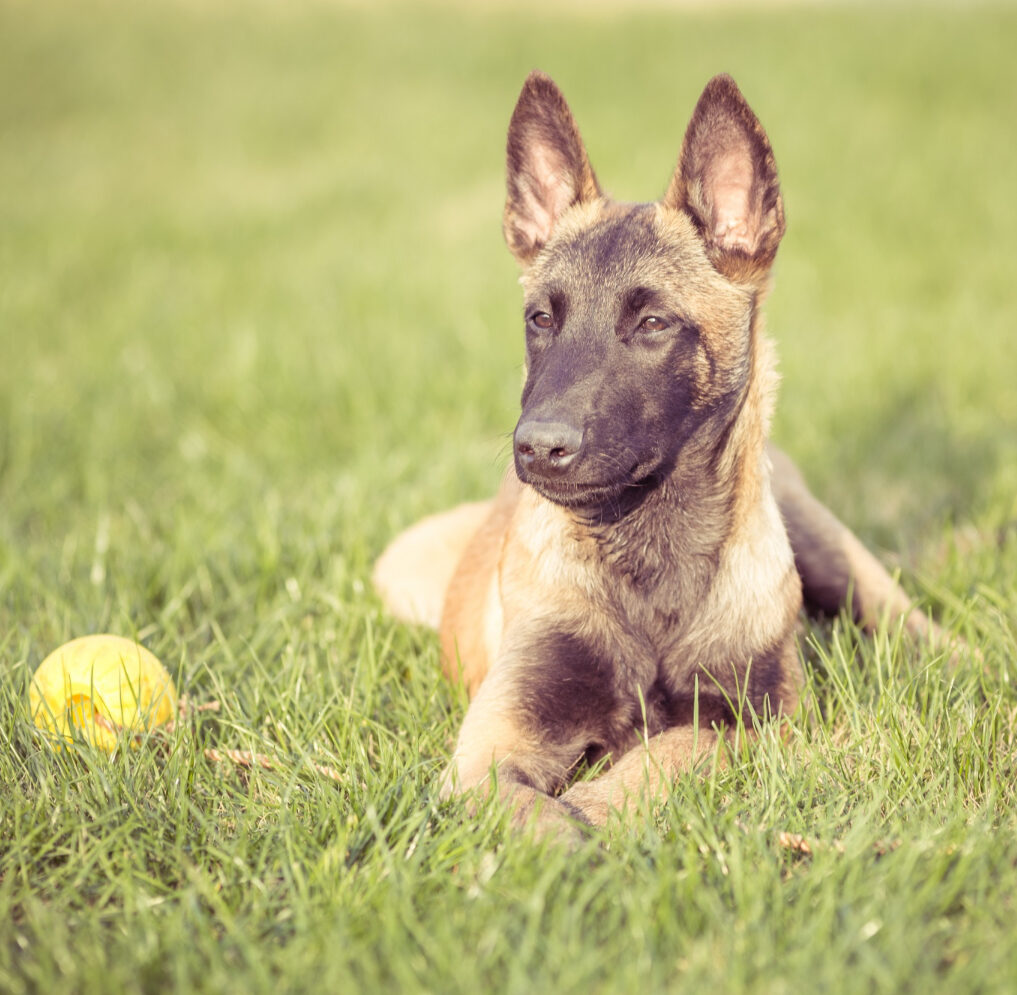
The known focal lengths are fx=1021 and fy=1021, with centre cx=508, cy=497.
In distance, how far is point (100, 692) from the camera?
2.99 meters

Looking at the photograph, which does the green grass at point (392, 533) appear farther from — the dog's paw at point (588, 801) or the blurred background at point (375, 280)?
the dog's paw at point (588, 801)

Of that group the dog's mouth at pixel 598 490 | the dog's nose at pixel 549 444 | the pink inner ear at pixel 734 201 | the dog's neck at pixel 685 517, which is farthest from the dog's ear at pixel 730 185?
the dog's nose at pixel 549 444

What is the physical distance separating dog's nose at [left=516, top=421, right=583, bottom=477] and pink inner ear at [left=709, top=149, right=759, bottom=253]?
977 millimetres

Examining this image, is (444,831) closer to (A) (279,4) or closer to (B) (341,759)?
(B) (341,759)

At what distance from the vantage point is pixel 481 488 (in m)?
5.48

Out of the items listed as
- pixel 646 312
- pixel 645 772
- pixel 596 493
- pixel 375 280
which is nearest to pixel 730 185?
pixel 646 312

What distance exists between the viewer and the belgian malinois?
9.20 feet

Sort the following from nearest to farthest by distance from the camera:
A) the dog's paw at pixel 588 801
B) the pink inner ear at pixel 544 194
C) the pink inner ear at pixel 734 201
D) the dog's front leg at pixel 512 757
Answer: the dog's front leg at pixel 512 757
the dog's paw at pixel 588 801
the pink inner ear at pixel 734 201
the pink inner ear at pixel 544 194

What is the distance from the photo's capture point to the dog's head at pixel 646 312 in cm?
279

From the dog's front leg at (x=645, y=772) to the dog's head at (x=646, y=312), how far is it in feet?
2.32

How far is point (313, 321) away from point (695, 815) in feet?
22.1

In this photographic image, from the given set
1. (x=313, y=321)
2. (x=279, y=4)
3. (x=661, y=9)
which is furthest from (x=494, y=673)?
(x=279, y=4)

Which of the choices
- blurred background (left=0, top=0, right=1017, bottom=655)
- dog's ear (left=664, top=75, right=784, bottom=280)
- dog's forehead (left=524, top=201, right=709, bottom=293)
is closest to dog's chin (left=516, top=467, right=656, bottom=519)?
dog's forehead (left=524, top=201, right=709, bottom=293)

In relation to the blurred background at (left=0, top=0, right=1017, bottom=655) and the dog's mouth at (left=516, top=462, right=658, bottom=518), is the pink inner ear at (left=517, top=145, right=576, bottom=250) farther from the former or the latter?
the blurred background at (left=0, top=0, right=1017, bottom=655)
